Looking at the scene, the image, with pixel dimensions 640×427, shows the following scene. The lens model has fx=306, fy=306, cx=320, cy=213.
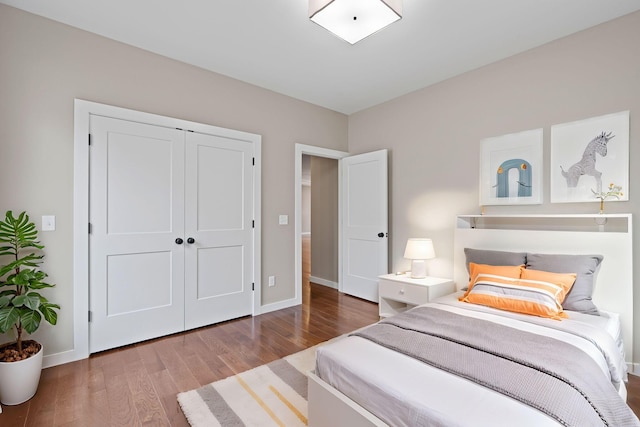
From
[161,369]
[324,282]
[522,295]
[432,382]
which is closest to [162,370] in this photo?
[161,369]

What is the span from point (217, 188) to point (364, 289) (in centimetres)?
234

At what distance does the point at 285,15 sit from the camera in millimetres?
2369

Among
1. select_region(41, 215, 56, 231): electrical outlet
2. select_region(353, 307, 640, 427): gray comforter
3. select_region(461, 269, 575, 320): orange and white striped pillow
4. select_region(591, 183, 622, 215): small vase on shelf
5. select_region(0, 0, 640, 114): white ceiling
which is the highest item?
select_region(0, 0, 640, 114): white ceiling

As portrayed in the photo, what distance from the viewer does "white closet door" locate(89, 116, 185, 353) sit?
2.60 metres

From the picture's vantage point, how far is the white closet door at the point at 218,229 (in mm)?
3127

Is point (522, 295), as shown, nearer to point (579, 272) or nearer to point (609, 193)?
point (579, 272)

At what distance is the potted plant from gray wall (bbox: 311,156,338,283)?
11.8ft

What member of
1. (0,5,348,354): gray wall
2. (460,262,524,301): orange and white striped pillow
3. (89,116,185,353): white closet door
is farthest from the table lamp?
(0,5,348,354): gray wall

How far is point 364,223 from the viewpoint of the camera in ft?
13.8

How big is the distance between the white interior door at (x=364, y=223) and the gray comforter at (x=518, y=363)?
2145 mm

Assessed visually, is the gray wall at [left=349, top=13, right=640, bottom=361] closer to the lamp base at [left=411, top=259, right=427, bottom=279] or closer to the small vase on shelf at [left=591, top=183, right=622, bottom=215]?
the small vase on shelf at [left=591, top=183, right=622, bottom=215]

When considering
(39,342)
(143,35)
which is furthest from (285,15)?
(39,342)

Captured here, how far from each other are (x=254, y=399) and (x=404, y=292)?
1878 millimetres

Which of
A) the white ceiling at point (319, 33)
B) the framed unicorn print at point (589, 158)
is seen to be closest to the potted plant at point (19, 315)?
the white ceiling at point (319, 33)
